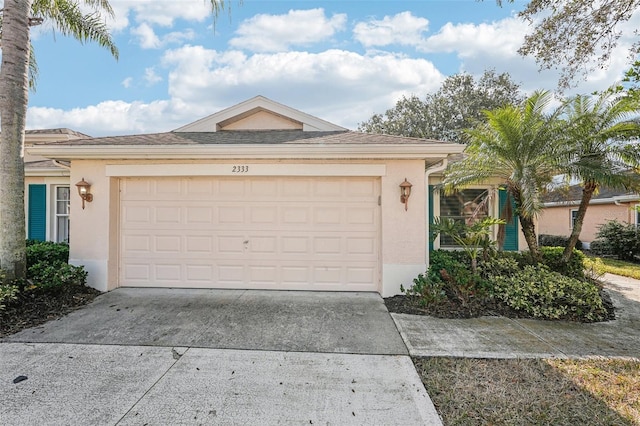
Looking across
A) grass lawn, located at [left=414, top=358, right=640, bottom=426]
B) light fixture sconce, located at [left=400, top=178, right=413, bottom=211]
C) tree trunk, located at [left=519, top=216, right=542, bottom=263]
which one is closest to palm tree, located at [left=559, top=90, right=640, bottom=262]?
tree trunk, located at [left=519, top=216, right=542, bottom=263]

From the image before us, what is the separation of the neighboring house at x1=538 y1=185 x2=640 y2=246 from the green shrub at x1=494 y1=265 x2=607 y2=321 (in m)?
9.11

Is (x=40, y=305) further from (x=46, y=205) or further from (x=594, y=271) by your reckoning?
(x=594, y=271)

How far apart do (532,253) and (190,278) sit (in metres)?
7.53

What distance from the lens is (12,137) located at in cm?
591

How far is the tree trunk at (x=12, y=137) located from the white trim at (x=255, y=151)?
625 mm

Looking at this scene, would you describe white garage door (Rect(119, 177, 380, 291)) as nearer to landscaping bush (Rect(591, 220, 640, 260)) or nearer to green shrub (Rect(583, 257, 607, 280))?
green shrub (Rect(583, 257, 607, 280))

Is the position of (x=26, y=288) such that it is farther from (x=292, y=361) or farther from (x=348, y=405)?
(x=348, y=405)

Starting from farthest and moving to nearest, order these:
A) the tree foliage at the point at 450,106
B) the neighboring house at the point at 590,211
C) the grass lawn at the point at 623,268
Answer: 1. the tree foliage at the point at 450,106
2. the neighboring house at the point at 590,211
3. the grass lawn at the point at 623,268

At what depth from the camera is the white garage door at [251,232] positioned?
274 inches

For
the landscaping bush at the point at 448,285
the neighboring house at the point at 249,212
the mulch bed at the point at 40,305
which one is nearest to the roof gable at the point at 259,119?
the neighboring house at the point at 249,212

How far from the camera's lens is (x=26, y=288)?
5.77 m

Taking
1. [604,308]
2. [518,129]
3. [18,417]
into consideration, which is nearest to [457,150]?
[518,129]

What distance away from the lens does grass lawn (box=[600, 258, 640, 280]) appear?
10.2m

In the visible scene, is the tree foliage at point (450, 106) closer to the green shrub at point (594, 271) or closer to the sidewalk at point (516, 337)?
the green shrub at point (594, 271)
